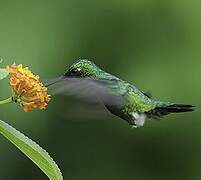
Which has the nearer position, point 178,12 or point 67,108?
point 67,108

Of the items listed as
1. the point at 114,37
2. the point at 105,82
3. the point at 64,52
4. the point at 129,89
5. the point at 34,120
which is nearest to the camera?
the point at 105,82

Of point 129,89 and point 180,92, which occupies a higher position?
point 129,89

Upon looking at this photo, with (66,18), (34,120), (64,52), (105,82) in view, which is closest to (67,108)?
(105,82)

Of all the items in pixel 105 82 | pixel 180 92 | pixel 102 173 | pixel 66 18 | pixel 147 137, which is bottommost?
pixel 102 173

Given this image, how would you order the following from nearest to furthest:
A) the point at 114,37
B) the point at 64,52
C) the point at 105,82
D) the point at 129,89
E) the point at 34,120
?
1. the point at 105,82
2. the point at 129,89
3. the point at 34,120
4. the point at 64,52
5. the point at 114,37

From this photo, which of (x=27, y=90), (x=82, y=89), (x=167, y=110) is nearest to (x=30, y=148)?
(x=27, y=90)

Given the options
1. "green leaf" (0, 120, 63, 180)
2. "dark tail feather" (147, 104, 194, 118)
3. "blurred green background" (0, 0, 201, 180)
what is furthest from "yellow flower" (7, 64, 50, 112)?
"blurred green background" (0, 0, 201, 180)

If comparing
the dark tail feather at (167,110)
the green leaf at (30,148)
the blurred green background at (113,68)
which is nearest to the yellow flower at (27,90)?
the green leaf at (30,148)

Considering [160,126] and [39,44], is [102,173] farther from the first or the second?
[39,44]
